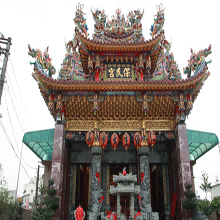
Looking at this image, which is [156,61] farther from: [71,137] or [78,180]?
[78,180]

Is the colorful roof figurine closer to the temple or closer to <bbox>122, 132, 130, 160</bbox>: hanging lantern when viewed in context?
the temple

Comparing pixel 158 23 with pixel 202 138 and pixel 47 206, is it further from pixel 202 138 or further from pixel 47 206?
pixel 47 206

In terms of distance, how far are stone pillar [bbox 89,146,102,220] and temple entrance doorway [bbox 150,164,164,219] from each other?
5.09 metres

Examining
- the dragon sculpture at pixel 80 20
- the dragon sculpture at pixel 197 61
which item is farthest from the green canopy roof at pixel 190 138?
the dragon sculpture at pixel 80 20

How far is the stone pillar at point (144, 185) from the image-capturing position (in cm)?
1213

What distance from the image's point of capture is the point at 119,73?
15.0 metres

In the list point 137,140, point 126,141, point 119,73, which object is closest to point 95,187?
point 126,141

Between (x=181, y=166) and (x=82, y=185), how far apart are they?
282 inches

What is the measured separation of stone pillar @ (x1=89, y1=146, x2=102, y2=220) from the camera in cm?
1199

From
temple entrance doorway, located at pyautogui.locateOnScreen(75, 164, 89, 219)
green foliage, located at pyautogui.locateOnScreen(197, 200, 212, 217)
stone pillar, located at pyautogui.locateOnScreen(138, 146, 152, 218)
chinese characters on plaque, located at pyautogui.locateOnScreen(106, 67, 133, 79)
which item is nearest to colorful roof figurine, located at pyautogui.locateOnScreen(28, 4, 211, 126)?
chinese characters on plaque, located at pyautogui.locateOnScreen(106, 67, 133, 79)

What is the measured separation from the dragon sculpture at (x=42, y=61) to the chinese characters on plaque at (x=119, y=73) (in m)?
3.40

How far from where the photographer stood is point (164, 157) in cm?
1584

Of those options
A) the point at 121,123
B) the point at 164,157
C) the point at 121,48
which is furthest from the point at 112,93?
the point at 164,157

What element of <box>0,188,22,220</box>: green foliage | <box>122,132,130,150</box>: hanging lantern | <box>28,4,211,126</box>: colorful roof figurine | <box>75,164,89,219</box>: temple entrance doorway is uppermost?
<box>28,4,211,126</box>: colorful roof figurine
